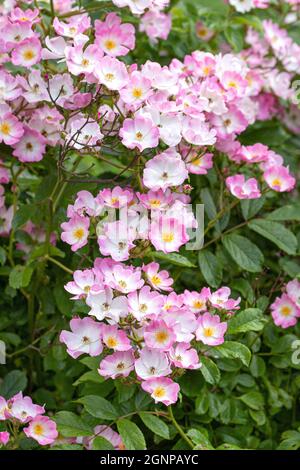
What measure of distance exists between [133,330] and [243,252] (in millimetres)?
411

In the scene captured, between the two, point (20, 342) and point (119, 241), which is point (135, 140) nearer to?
point (119, 241)

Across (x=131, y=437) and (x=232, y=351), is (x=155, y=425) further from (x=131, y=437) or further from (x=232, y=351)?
(x=232, y=351)

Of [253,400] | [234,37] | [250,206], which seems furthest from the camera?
[234,37]

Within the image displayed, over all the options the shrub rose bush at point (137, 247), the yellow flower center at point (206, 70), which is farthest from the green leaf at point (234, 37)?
the yellow flower center at point (206, 70)

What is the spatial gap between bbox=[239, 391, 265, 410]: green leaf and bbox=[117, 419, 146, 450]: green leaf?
12.3 inches

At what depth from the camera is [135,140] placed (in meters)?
1.46

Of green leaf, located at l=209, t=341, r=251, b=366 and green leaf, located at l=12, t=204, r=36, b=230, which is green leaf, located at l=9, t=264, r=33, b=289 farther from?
green leaf, located at l=209, t=341, r=251, b=366

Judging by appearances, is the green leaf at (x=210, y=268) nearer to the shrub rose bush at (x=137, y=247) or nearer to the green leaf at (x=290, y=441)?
the shrub rose bush at (x=137, y=247)

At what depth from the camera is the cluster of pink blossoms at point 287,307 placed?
5.57 feet

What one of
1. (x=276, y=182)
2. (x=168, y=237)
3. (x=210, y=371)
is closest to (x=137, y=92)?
(x=168, y=237)

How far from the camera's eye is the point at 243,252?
1.71 m

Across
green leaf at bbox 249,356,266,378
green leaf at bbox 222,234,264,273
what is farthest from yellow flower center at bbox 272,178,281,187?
green leaf at bbox 249,356,266,378

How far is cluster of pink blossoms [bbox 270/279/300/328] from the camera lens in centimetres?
170
